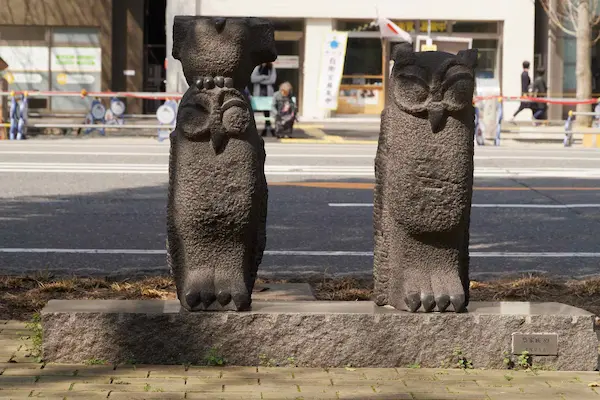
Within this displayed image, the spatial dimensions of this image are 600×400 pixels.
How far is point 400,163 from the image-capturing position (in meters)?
5.95

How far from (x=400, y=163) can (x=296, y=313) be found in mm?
939

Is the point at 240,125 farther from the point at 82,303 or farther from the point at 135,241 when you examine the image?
the point at 135,241

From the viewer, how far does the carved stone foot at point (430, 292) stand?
5.92 meters

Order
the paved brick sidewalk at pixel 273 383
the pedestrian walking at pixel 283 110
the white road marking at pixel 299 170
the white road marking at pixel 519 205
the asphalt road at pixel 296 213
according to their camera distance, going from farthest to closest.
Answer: the pedestrian walking at pixel 283 110, the white road marking at pixel 299 170, the white road marking at pixel 519 205, the asphalt road at pixel 296 213, the paved brick sidewalk at pixel 273 383

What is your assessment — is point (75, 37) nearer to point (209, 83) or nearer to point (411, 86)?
point (209, 83)

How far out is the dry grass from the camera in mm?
7777

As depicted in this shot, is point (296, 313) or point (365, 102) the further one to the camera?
point (365, 102)

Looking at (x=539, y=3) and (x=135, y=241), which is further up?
(x=539, y=3)

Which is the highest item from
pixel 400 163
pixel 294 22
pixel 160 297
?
pixel 294 22

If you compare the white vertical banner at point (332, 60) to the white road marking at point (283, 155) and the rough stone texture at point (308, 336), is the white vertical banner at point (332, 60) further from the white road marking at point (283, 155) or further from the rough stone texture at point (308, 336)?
the rough stone texture at point (308, 336)

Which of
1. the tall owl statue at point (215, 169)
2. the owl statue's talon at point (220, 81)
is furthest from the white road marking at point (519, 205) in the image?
the owl statue's talon at point (220, 81)

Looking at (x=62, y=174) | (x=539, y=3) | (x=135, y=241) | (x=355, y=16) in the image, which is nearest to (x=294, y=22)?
(x=355, y=16)

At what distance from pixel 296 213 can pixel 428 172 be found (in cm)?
655

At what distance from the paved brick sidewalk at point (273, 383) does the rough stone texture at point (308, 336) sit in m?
0.08
